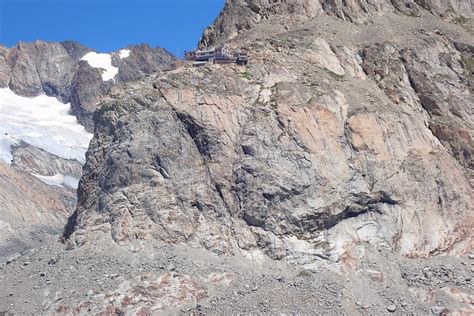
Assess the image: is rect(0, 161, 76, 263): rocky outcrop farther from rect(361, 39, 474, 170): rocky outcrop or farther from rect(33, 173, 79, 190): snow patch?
rect(361, 39, 474, 170): rocky outcrop

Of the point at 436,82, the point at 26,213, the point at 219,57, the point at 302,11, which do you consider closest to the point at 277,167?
the point at 219,57

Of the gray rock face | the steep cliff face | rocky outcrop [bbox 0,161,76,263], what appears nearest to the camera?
the steep cliff face

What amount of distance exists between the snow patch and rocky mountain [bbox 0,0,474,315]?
3999 inches

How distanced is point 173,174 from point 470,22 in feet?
143

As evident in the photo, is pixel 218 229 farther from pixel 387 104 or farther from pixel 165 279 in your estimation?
pixel 387 104

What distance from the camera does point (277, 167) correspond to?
2867 inches

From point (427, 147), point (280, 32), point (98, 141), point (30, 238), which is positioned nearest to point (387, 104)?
point (427, 147)

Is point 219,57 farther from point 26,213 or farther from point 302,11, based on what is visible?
point 26,213

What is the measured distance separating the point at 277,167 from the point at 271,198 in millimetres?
2855

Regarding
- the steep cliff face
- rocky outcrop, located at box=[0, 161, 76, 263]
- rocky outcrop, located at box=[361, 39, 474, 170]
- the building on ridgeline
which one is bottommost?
rocky outcrop, located at box=[0, 161, 76, 263]

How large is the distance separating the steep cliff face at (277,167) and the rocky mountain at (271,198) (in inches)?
4.7

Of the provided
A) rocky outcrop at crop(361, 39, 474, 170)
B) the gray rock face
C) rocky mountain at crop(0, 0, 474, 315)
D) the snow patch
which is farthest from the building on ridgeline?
the snow patch

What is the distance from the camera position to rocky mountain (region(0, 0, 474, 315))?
66250 mm

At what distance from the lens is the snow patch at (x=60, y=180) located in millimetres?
183825
